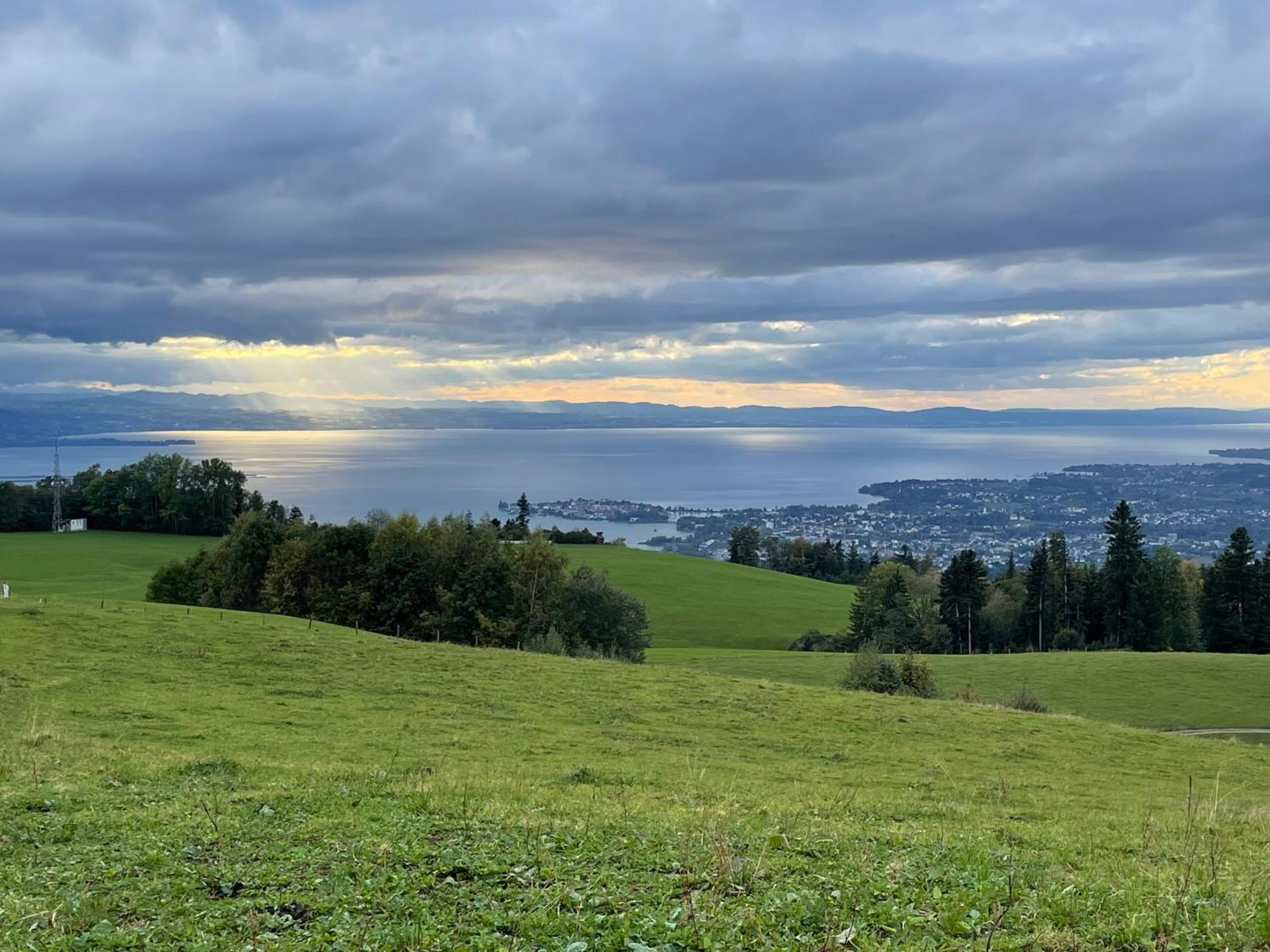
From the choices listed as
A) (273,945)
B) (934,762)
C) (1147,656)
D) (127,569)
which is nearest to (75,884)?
(273,945)

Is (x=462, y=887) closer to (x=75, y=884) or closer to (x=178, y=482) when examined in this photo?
(x=75, y=884)

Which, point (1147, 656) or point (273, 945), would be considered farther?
point (1147, 656)

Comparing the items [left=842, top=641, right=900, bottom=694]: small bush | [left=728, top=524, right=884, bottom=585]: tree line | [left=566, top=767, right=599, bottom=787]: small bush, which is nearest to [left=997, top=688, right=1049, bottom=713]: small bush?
[left=842, top=641, right=900, bottom=694]: small bush

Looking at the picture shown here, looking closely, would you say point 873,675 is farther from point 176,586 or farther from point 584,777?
point 176,586

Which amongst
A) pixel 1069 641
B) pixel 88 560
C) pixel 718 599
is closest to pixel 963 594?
pixel 1069 641

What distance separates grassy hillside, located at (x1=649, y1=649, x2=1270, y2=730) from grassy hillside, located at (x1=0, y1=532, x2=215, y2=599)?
47423 mm

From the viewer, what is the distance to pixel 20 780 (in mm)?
11523

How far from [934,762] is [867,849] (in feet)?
44.0

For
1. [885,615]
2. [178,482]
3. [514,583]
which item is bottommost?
[885,615]

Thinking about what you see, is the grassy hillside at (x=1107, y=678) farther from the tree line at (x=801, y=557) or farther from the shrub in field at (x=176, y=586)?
the tree line at (x=801, y=557)

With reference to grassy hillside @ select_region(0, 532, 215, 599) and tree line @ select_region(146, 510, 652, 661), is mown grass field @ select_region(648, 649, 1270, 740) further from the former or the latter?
grassy hillside @ select_region(0, 532, 215, 599)

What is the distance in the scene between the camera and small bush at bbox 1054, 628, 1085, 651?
78.5 m

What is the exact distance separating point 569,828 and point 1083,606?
86.4 meters

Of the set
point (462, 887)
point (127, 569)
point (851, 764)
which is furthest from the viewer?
point (127, 569)
